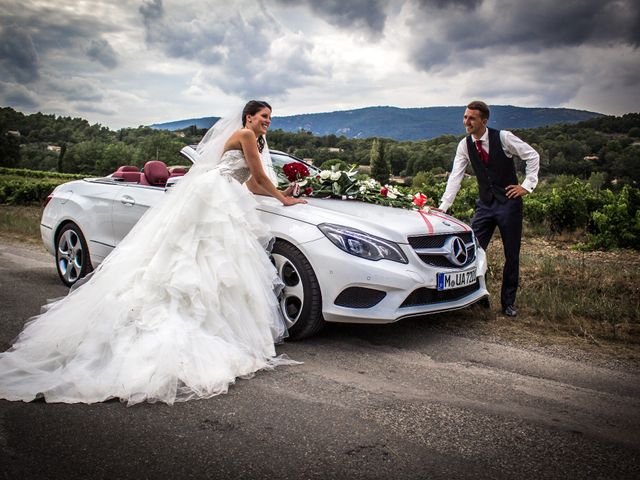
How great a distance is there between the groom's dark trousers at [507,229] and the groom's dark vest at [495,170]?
0.30ft

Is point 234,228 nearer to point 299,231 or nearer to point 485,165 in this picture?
point 299,231

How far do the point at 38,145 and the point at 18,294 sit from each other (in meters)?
119

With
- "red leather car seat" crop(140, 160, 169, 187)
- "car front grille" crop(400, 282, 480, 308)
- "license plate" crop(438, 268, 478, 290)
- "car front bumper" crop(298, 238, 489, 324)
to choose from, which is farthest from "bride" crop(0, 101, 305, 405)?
"license plate" crop(438, 268, 478, 290)

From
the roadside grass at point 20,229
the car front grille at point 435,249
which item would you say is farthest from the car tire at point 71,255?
the roadside grass at point 20,229

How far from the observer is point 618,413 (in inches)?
126

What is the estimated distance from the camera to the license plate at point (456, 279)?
4336 millimetres

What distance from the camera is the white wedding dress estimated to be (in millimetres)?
3311

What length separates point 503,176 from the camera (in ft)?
17.6

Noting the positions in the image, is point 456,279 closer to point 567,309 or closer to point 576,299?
point 567,309

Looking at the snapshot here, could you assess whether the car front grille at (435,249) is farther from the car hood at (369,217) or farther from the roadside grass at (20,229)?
the roadside grass at (20,229)

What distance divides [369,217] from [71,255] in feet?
12.8

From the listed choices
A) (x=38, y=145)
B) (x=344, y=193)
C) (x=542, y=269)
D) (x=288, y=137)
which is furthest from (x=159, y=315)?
(x=38, y=145)

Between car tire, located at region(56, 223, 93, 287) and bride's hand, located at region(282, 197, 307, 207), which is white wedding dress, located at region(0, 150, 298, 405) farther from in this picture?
car tire, located at region(56, 223, 93, 287)

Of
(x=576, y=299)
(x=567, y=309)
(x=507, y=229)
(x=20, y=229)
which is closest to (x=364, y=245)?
(x=507, y=229)
